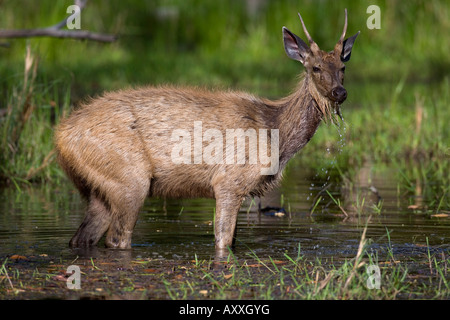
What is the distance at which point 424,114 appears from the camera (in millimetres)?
12266

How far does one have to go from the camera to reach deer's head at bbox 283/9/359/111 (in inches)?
295

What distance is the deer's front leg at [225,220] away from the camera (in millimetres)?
7504

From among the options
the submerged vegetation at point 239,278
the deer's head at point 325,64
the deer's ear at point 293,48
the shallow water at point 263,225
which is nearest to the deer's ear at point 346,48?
the deer's head at point 325,64

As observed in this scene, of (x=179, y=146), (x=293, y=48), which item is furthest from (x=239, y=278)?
(x=293, y=48)

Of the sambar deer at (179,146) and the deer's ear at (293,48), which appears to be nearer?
the sambar deer at (179,146)

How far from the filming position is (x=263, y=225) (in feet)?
28.3

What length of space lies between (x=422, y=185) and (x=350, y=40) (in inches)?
119

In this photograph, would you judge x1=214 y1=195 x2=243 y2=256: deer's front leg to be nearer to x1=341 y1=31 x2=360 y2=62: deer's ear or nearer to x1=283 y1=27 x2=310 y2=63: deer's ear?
x1=283 y1=27 x2=310 y2=63: deer's ear

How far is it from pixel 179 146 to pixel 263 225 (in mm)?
1477

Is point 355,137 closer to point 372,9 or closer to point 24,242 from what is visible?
point 24,242

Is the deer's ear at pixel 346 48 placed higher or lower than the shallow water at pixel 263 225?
higher

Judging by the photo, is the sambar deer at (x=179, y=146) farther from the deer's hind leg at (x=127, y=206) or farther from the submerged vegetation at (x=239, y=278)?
the submerged vegetation at (x=239, y=278)

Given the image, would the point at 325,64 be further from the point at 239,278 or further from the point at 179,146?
the point at 239,278

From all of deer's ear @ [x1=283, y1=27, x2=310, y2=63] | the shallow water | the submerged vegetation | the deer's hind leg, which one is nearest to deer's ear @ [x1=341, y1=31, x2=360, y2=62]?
deer's ear @ [x1=283, y1=27, x2=310, y2=63]
